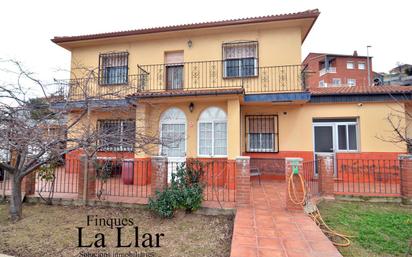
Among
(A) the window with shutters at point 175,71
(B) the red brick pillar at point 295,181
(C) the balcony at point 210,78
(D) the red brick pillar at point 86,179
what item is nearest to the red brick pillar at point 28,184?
(D) the red brick pillar at point 86,179

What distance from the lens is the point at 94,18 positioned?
14.8 m

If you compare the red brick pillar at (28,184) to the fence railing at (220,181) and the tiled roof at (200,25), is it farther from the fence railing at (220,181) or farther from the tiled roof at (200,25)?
the tiled roof at (200,25)

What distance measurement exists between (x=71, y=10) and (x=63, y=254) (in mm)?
12566

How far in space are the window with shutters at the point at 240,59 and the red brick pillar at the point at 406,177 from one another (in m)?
6.46

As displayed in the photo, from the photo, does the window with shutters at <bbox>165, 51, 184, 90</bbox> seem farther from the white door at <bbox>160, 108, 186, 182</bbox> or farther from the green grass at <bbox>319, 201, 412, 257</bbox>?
the green grass at <bbox>319, 201, 412, 257</bbox>

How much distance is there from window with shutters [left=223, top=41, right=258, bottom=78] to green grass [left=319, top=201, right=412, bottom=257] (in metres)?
6.64

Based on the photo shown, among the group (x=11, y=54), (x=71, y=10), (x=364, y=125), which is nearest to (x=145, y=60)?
(x=71, y=10)

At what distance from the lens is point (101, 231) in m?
5.29

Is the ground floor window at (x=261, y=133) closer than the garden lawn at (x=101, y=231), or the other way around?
the garden lawn at (x=101, y=231)

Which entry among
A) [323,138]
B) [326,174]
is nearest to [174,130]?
[326,174]

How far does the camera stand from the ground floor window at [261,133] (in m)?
11.0

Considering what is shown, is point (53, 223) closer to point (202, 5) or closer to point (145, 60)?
point (145, 60)

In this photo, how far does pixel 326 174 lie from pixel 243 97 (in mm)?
4418

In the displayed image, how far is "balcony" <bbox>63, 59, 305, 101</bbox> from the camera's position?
1023 cm
